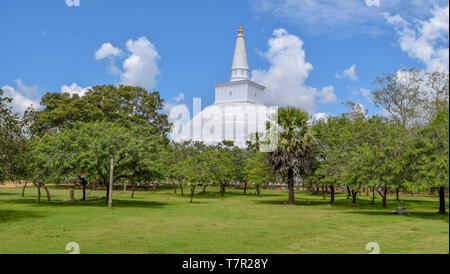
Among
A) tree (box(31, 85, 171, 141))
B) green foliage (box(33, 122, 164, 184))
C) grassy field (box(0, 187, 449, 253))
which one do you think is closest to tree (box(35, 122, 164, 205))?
green foliage (box(33, 122, 164, 184))

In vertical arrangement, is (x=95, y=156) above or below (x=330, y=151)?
below

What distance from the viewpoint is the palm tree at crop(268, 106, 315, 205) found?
28547mm

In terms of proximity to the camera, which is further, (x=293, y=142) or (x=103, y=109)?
(x=103, y=109)

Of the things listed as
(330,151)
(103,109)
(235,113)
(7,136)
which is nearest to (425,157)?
(330,151)

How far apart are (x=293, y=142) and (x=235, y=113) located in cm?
4634

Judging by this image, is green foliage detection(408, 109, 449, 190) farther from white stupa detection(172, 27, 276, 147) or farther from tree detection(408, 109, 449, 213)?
white stupa detection(172, 27, 276, 147)

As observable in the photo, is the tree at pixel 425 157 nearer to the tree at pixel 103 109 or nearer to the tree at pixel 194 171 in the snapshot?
the tree at pixel 194 171

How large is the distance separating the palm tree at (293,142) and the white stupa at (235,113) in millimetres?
39275

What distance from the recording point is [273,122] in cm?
2988

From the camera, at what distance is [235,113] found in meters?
74.6

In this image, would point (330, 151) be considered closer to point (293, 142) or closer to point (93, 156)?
point (293, 142)
